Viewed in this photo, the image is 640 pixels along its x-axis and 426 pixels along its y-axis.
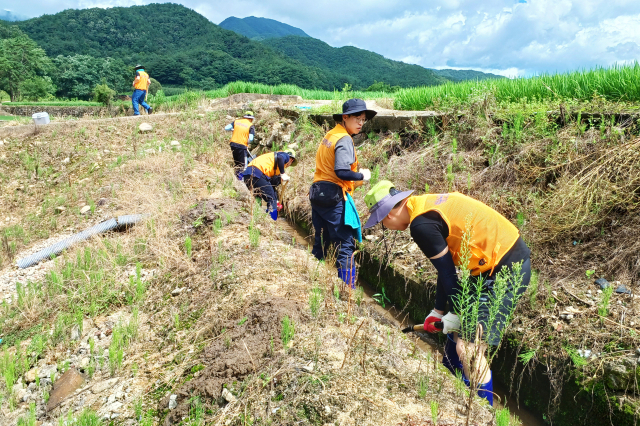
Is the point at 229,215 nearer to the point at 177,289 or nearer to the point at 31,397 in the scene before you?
the point at 177,289

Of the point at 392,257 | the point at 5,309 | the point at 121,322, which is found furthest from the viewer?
the point at 392,257

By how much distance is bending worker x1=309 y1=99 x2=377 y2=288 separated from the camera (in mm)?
3676

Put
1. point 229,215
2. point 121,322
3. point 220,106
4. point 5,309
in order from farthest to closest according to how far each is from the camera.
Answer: point 220,106 → point 229,215 → point 5,309 → point 121,322

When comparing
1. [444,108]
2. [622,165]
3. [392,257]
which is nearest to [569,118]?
[622,165]

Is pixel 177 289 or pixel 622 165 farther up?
pixel 622 165

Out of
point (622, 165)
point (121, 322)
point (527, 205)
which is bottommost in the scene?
point (121, 322)

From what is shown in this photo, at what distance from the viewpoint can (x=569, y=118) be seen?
4.84 m

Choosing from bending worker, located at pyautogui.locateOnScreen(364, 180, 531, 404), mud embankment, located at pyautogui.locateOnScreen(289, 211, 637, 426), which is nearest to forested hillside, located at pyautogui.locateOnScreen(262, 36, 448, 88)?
mud embankment, located at pyautogui.locateOnScreen(289, 211, 637, 426)

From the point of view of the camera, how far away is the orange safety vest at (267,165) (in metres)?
5.98

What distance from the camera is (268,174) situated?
6031 mm

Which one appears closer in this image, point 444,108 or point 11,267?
point 11,267

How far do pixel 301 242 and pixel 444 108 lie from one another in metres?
2.96

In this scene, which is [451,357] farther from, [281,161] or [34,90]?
[34,90]

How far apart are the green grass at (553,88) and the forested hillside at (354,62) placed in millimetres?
50122
